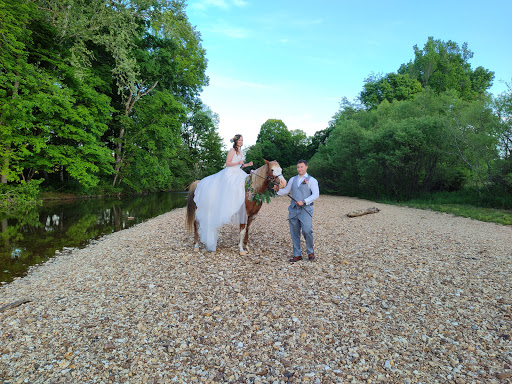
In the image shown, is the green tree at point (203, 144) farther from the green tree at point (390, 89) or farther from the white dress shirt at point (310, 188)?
the white dress shirt at point (310, 188)

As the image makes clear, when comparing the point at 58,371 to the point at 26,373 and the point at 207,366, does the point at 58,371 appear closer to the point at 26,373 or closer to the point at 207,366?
the point at 26,373

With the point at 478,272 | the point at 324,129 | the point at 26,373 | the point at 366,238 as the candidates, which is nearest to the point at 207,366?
the point at 26,373

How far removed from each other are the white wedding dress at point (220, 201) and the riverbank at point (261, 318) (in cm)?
78

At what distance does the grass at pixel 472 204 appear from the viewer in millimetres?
13522

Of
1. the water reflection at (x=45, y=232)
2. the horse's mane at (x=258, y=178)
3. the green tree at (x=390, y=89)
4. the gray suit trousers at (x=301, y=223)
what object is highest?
the green tree at (x=390, y=89)

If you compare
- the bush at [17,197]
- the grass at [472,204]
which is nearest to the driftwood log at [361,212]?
the grass at [472,204]

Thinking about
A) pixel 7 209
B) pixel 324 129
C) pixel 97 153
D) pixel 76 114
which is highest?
pixel 324 129

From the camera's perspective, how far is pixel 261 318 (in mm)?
4074

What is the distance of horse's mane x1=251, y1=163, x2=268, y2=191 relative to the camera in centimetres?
679

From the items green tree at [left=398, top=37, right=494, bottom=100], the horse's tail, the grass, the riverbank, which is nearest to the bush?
the riverbank

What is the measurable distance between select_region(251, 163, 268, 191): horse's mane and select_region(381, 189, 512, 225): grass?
37.8ft

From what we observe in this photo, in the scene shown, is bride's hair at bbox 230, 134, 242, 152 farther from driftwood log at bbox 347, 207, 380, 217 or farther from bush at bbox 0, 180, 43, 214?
bush at bbox 0, 180, 43, 214

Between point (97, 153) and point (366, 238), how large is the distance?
19.2 metres

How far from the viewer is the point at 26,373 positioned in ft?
9.98
